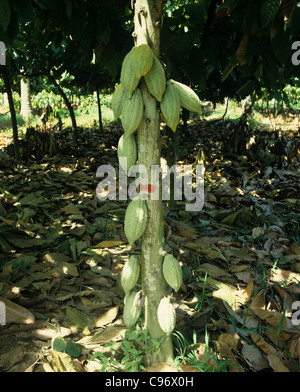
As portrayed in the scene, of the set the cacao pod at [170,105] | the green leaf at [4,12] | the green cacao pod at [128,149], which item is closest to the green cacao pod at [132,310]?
the green cacao pod at [128,149]

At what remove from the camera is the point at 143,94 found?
875 mm

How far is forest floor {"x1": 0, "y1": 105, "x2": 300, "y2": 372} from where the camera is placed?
1.13 metres

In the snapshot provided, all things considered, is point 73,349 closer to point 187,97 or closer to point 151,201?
point 151,201

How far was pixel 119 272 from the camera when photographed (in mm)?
1684

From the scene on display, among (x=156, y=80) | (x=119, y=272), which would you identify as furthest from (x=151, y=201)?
(x=119, y=272)

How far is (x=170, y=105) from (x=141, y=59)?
0.13 metres

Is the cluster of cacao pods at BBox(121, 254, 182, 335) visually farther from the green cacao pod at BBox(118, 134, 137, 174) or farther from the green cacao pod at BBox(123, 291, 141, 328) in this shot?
the green cacao pod at BBox(118, 134, 137, 174)

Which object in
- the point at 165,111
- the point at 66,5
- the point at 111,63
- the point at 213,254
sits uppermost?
the point at 66,5

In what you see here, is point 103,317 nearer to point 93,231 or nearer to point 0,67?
point 93,231

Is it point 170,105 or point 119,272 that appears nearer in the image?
point 170,105

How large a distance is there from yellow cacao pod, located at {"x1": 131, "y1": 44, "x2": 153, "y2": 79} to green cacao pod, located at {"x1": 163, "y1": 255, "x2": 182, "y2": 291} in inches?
20.2

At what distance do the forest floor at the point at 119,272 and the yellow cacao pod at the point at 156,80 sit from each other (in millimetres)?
419

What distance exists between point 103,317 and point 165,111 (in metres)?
0.90

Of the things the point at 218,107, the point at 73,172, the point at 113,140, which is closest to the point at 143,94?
the point at 73,172
